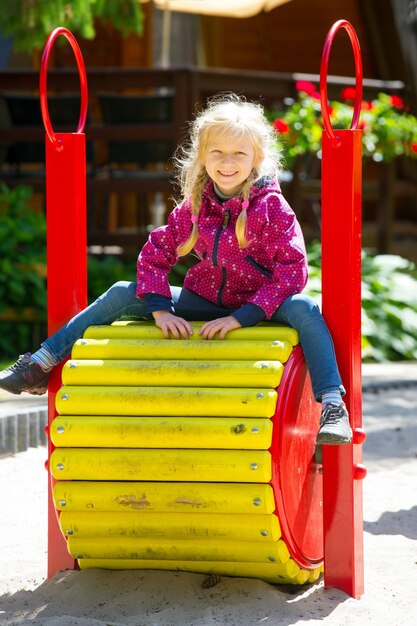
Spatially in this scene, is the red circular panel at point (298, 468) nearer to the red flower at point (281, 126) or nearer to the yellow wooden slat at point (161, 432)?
the yellow wooden slat at point (161, 432)

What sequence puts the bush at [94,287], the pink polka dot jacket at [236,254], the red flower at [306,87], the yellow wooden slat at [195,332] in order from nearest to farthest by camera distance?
the yellow wooden slat at [195,332] < the pink polka dot jacket at [236,254] < the bush at [94,287] < the red flower at [306,87]

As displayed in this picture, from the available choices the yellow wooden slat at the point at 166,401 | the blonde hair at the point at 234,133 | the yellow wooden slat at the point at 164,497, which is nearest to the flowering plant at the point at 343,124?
the blonde hair at the point at 234,133

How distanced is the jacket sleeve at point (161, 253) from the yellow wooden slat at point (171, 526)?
0.75m

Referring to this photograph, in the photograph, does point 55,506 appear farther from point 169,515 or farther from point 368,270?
point 368,270

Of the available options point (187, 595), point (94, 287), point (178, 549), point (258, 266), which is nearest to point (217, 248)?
point (258, 266)

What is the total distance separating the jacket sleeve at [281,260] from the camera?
356 cm

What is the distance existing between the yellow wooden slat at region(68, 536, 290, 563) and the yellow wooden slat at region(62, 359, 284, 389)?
453 millimetres

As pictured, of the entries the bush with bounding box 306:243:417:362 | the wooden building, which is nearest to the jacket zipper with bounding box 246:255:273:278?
the wooden building

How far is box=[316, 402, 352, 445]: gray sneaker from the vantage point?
10.7ft

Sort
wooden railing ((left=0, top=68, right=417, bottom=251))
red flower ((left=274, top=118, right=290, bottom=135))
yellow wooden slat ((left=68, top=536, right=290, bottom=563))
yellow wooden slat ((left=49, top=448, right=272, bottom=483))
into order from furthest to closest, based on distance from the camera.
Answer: wooden railing ((left=0, top=68, right=417, bottom=251)) < red flower ((left=274, top=118, right=290, bottom=135)) < yellow wooden slat ((left=68, top=536, right=290, bottom=563)) < yellow wooden slat ((left=49, top=448, right=272, bottom=483))

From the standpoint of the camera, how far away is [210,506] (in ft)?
10.7

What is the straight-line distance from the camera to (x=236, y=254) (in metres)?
3.69

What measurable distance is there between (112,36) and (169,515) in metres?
11.5

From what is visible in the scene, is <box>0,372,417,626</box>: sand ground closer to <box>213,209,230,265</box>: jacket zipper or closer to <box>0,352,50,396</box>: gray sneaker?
<box>0,352,50,396</box>: gray sneaker
